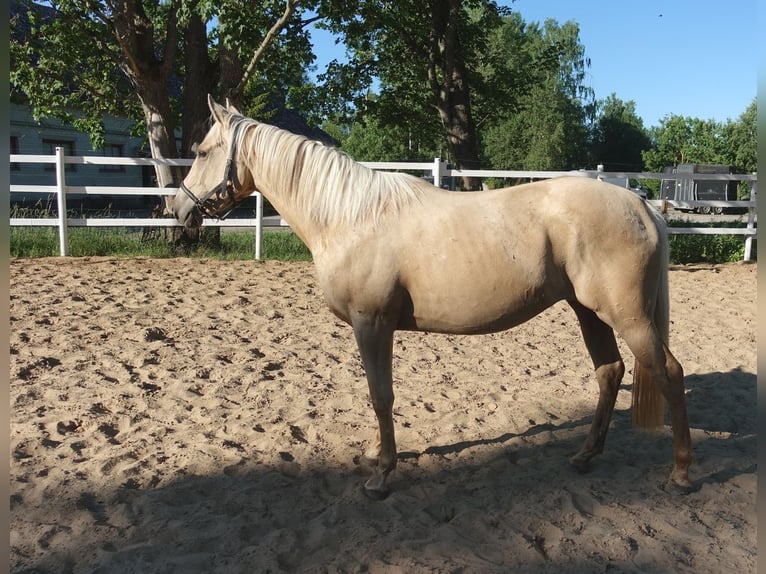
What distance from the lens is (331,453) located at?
3.41 m

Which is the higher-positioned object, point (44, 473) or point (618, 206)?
point (618, 206)

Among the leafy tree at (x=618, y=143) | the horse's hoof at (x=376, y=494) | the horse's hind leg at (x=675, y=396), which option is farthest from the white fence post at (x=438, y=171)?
the leafy tree at (x=618, y=143)

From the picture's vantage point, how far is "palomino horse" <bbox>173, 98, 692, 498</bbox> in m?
2.78

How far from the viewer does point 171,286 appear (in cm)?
729

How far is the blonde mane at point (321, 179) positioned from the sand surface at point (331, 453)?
151 cm

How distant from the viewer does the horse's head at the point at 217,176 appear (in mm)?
3184

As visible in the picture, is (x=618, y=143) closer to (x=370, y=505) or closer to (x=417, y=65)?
(x=417, y=65)

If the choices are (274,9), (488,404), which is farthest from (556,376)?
(274,9)

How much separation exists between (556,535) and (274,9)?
9.23 metres

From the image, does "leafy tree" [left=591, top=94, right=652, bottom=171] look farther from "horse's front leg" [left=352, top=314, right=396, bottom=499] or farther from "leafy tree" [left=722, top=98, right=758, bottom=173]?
"horse's front leg" [left=352, top=314, right=396, bottom=499]

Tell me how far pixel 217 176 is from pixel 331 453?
5.94 feet

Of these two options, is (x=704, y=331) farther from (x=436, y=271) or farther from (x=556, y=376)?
(x=436, y=271)

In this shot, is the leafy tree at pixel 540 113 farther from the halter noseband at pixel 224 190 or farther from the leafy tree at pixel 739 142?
the halter noseband at pixel 224 190

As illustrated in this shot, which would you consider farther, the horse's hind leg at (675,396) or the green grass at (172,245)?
the green grass at (172,245)
